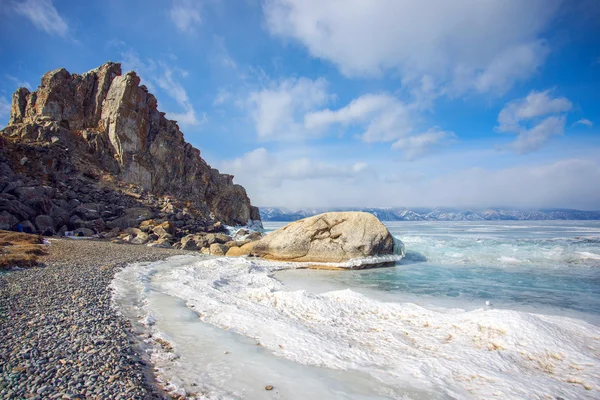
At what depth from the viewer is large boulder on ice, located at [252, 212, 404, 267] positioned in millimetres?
17625

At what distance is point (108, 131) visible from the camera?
47.4 meters

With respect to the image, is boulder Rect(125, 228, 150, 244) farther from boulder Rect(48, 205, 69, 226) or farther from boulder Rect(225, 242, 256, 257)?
boulder Rect(225, 242, 256, 257)

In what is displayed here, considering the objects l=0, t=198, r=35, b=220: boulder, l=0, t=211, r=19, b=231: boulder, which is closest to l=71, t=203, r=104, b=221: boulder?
l=0, t=198, r=35, b=220: boulder

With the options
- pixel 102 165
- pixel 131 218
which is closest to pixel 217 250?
pixel 131 218

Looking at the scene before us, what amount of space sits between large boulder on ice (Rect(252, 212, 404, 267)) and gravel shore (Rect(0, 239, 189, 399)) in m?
10.6

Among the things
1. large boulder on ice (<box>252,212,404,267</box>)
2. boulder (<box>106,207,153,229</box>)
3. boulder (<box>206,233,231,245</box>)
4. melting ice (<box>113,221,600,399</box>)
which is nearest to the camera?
melting ice (<box>113,221,600,399</box>)

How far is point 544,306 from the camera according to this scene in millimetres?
9195

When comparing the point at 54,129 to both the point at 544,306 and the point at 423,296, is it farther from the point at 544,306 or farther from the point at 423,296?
the point at 544,306

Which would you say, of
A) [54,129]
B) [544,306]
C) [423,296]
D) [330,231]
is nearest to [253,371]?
[423,296]

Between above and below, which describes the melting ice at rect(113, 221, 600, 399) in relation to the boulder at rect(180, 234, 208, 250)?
below

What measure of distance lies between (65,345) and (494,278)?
15744mm

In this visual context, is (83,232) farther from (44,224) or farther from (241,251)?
(241,251)

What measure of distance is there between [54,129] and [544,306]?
53137mm

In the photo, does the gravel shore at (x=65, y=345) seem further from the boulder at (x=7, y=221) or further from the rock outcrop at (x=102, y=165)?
the rock outcrop at (x=102, y=165)
